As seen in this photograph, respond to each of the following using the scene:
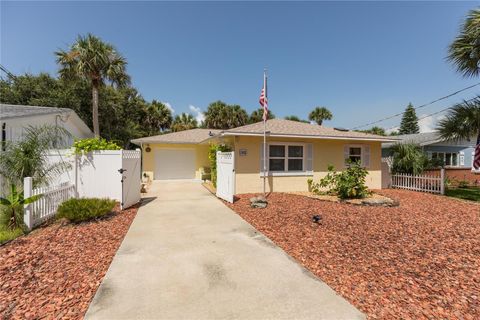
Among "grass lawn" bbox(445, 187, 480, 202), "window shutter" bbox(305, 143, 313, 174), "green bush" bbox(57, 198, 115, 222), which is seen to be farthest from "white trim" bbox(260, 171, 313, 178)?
"grass lawn" bbox(445, 187, 480, 202)

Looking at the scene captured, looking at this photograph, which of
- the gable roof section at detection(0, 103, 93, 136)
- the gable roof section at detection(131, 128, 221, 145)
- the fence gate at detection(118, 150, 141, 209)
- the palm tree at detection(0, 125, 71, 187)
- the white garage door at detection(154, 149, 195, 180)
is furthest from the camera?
the white garage door at detection(154, 149, 195, 180)

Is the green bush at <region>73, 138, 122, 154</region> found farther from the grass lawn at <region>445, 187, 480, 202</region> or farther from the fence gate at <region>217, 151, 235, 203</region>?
the grass lawn at <region>445, 187, 480, 202</region>

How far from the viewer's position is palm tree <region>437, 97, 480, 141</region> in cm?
961

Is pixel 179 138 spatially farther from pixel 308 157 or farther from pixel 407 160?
pixel 407 160

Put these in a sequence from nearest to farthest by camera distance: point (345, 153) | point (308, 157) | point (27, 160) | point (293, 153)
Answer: point (27, 160) < point (293, 153) < point (308, 157) < point (345, 153)

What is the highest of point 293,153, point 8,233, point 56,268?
point 293,153

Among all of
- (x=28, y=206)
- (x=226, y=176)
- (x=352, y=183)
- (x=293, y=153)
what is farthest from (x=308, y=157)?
(x=28, y=206)

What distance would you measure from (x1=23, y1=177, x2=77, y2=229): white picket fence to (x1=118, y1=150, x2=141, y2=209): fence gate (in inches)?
65.8

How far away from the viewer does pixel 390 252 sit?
4.18m

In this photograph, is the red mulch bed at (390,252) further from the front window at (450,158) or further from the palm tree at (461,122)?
the front window at (450,158)

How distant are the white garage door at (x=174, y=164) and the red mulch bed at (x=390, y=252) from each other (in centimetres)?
934

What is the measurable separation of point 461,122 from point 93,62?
19590 millimetres

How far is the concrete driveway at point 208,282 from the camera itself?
253cm

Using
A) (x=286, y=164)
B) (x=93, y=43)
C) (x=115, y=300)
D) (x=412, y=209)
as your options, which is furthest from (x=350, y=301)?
(x=93, y=43)
